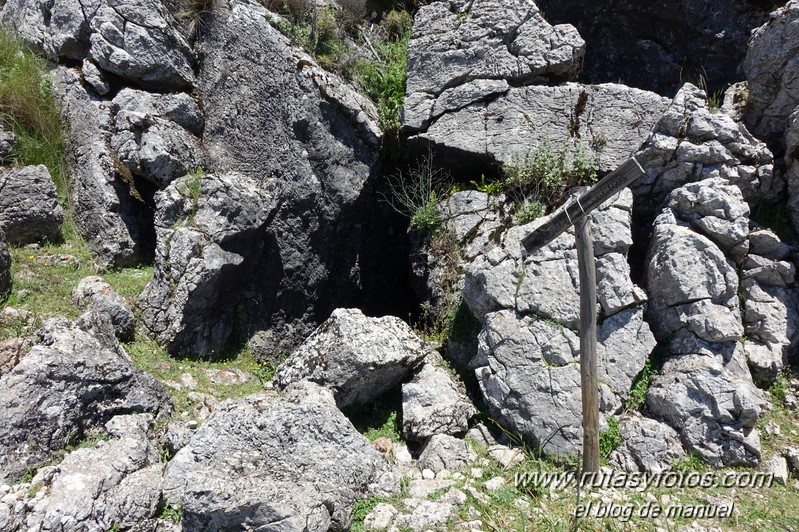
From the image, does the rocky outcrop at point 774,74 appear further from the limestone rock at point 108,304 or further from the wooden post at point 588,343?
the limestone rock at point 108,304

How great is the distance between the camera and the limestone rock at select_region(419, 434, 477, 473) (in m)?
5.97

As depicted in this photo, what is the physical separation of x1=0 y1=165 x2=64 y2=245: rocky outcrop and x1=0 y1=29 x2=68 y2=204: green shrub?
0.49 metres

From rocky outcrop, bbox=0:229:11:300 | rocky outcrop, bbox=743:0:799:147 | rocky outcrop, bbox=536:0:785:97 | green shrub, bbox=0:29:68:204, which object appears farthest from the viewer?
rocky outcrop, bbox=536:0:785:97

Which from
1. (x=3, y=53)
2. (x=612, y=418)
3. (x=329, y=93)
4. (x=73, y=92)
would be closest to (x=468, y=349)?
(x=612, y=418)

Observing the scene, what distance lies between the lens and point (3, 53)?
352 inches

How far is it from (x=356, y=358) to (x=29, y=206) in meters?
5.35

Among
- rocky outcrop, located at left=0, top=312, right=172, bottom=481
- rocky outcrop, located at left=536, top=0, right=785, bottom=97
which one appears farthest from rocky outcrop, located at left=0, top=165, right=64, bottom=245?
rocky outcrop, located at left=536, top=0, right=785, bottom=97

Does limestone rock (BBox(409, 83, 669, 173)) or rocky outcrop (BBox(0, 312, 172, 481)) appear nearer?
rocky outcrop (BBox(0, 312, 172, 481))

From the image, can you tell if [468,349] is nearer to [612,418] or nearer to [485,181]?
[612,418]

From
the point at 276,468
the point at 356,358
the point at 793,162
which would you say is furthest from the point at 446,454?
the point at 793,162

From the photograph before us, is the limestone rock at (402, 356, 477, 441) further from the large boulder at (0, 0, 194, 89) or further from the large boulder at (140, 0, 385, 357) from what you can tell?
the large boulder at (0, 0, 194, 89)

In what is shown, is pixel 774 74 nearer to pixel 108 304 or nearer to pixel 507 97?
pixel 507 97

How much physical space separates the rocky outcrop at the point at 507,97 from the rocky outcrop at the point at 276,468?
4833 mm

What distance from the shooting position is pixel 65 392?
5457mm
